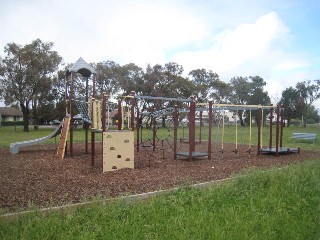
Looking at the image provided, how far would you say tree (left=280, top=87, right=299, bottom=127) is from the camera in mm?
70875

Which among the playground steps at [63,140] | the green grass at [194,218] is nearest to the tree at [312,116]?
the playground steps at [63,140]

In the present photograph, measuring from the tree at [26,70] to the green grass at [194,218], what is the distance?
35668 millimetres

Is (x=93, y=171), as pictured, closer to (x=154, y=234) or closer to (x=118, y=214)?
(x=118, y=214)

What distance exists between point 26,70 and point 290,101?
55.0m

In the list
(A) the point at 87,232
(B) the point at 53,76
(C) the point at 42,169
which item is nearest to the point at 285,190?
(A) the point at 87,232

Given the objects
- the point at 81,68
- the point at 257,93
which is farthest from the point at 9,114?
the point at 81,68

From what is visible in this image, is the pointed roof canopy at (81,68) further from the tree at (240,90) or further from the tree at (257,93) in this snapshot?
the tree at (240,90)

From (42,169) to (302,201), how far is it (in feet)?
20.9

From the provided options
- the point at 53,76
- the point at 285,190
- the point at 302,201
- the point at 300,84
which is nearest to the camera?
the point at 302,201

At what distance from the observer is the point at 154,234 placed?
3998 millimetres

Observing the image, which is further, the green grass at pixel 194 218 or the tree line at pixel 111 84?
the tree line at pixel 111 84

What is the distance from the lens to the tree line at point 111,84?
37.5 m

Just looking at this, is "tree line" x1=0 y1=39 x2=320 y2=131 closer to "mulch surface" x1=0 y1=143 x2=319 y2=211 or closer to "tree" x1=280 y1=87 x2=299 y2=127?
"tree" x1=280 y1=87 x2=299 y2=127

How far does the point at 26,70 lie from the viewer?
122 ft
